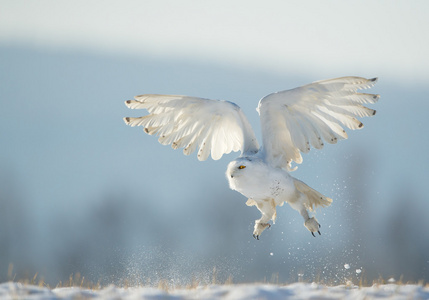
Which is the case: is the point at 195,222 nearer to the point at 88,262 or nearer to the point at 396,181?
the point at 88,262

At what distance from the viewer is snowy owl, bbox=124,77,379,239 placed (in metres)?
9.48

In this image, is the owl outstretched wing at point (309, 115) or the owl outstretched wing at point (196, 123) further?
the owl outstretched wing at point (196, 123)

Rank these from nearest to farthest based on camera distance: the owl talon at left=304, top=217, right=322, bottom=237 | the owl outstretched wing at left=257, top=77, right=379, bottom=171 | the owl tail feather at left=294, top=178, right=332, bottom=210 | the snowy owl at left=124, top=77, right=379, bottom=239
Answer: the owl outstretched wing at left=257, top=77, right=379, bottom=171 → the snowy owl at left=124, top=77, right=379, bottom=239 → the owl talon at left=304, top=217, right=322, bottom=237 → the owl tail feather at left=294, top=178, right=332, bottom=210

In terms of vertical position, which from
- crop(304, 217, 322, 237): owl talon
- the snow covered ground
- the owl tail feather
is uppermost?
the owl tail feather

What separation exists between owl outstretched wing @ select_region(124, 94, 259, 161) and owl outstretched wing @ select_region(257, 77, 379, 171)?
420 mm

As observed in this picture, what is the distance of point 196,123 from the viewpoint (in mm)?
10680

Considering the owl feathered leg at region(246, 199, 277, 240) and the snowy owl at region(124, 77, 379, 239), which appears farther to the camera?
the owl feathered leg at region(246, 199, 277, 240)

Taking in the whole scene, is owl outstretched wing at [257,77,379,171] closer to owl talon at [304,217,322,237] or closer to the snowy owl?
the snowy owl

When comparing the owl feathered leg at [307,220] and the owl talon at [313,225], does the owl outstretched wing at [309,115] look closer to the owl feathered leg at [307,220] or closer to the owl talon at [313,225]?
the owl feathered leg at [307,220]

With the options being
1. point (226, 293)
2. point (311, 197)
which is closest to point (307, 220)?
point (311, 197)

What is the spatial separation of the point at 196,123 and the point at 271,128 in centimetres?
139

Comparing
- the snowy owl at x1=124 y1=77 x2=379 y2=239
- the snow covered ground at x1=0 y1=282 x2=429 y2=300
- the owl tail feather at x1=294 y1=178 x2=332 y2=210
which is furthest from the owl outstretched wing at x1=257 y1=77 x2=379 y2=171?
the snow covered ground at x1=0 y1=282 x2=429 y2=300

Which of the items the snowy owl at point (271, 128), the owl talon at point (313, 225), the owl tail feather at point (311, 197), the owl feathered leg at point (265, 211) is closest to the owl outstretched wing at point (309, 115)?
the snowy owl at point (271, 128)

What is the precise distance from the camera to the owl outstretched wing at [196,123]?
10.2 meters
